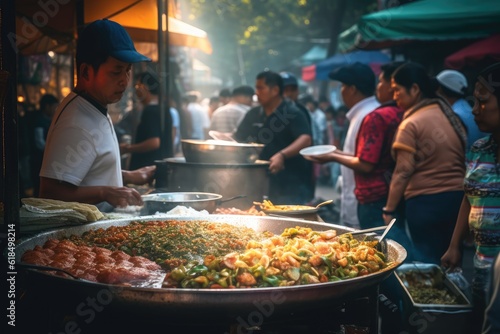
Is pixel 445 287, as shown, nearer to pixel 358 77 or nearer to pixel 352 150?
pixel 352 150

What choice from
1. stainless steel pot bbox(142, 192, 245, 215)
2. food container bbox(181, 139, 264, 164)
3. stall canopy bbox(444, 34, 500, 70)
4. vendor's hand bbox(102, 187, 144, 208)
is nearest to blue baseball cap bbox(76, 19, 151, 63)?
vendor's hand bbox(102, 187, 144, 208)

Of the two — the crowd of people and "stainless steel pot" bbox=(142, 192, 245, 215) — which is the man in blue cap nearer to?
the crowd of people

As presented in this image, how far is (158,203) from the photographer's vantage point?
12.5ft

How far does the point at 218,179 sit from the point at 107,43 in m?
1.60

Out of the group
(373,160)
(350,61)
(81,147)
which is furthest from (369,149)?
(350,61)

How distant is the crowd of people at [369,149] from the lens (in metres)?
3.39

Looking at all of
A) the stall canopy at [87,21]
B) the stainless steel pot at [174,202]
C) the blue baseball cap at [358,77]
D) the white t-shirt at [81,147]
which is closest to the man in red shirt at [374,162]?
the blue baseball cap at [358,77]

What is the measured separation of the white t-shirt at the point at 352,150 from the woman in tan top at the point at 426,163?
608 mm

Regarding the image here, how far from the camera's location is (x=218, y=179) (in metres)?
4.58

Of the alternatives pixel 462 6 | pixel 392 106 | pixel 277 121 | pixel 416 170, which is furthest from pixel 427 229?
pixel 462 6

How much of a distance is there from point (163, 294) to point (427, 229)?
13.6 feet

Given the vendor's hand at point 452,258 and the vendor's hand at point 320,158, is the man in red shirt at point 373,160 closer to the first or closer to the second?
the vendor's hand at point 320,158

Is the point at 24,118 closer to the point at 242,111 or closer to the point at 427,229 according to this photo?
the point at 242,111

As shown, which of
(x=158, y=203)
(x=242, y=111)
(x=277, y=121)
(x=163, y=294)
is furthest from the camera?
(x=242, y=111)
